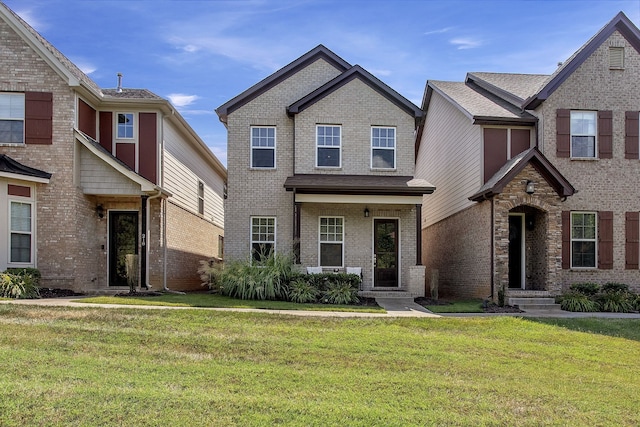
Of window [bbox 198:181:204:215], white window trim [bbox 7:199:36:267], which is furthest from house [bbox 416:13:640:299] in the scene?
white window trim [bbox 7:199:36:267]

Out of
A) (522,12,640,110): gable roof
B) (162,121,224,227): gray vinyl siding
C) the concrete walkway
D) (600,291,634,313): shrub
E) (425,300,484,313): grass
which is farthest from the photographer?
(162,121,224,227): gray vinyl siding

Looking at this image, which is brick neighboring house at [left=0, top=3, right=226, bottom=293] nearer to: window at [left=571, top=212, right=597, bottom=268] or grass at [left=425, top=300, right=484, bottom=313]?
grass at [left=425, top=300, right=484, bottom=313]

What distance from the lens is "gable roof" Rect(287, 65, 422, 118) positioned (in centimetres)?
1745

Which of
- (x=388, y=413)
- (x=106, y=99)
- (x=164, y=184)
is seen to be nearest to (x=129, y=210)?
(x=164, y=184)

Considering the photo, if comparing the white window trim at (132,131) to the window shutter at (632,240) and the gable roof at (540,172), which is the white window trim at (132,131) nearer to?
the gable roof at (540,172)

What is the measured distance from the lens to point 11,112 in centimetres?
1505

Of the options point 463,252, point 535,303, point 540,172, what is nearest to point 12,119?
point 463,252

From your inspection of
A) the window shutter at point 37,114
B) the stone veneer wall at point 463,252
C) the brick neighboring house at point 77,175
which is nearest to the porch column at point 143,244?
the brick neighboring house at point 77,175

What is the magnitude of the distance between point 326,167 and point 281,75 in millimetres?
3543

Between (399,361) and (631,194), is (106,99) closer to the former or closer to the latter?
(399,361)

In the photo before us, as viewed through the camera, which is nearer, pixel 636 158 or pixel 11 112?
pixel 11 112

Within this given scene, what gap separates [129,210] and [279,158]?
201 inches

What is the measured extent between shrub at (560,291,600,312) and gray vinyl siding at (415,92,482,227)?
427 cm

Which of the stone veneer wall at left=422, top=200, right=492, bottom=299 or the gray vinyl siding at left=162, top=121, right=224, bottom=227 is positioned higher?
the gray vinyl siding at left=162, top=121, right=224, bottom=227
